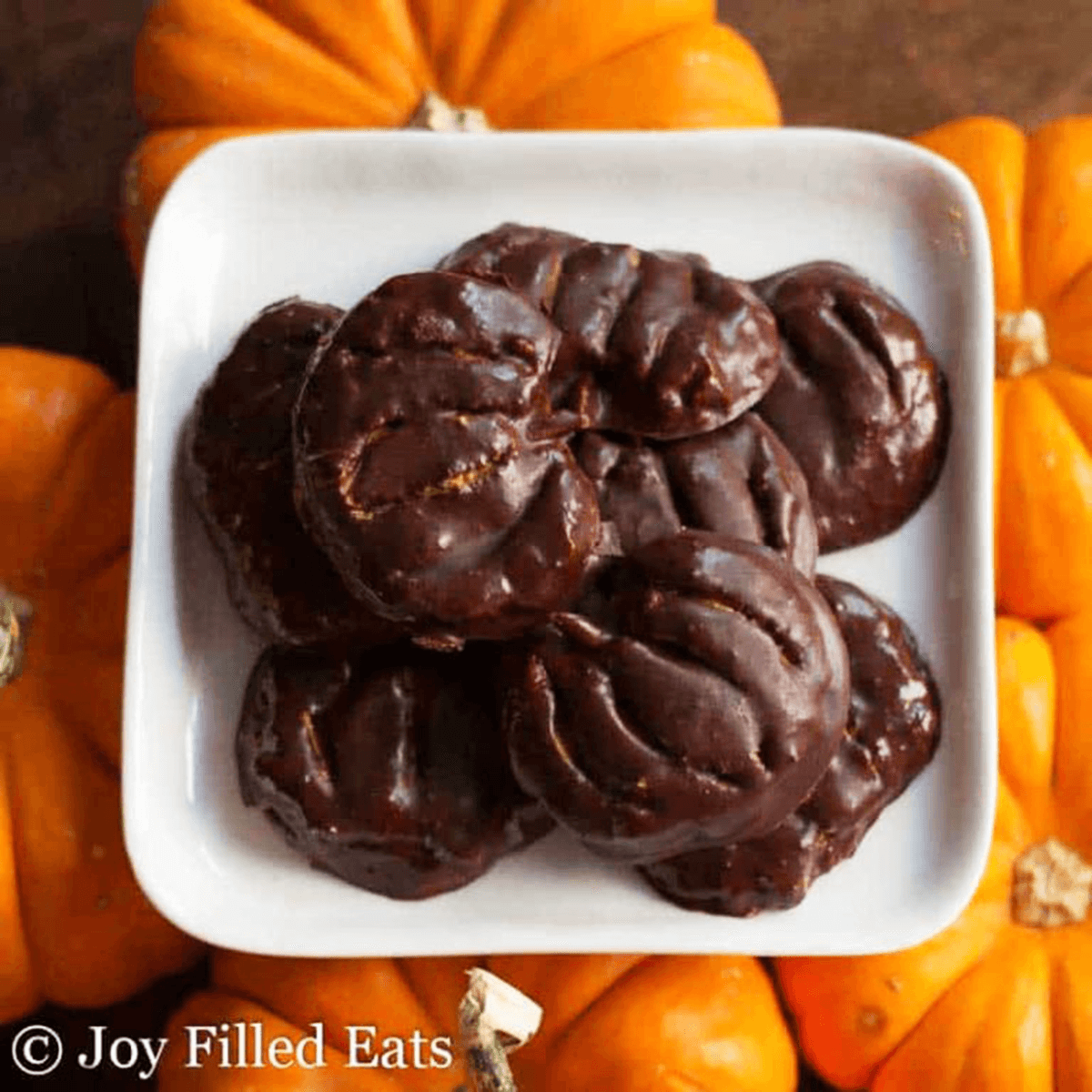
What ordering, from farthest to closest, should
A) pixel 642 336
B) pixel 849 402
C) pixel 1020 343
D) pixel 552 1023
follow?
pixel 1020 343
pixel 552 1023
pixel 849 402
pixel 642 336

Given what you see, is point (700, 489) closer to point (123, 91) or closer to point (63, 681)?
point (63, 681)

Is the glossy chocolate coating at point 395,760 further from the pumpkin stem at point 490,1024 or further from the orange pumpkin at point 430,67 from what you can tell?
the orange pumpkin at point 430,67

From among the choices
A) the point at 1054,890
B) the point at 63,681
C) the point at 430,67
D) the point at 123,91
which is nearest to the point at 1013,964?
the point at 1054,890

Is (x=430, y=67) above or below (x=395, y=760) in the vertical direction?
above

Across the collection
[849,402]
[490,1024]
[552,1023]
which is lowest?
[552,1023]

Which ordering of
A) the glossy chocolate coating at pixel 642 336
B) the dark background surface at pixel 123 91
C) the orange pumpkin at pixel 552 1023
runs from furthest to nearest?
the dark background surface at pixel 123 91 → the orange pumpkin at pixel 552 1023 → the glossy chocolate coating at pixel 642 336

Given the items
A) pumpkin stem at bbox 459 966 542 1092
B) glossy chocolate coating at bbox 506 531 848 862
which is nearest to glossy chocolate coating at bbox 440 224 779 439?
glossy chocolate coating at bbox 506 531 848 862

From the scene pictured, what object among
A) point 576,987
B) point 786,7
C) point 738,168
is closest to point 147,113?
point 738,168

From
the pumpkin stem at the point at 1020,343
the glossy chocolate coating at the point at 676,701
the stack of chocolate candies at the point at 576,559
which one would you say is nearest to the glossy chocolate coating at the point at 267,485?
the stack of chocolate candies at the point at 576,559
